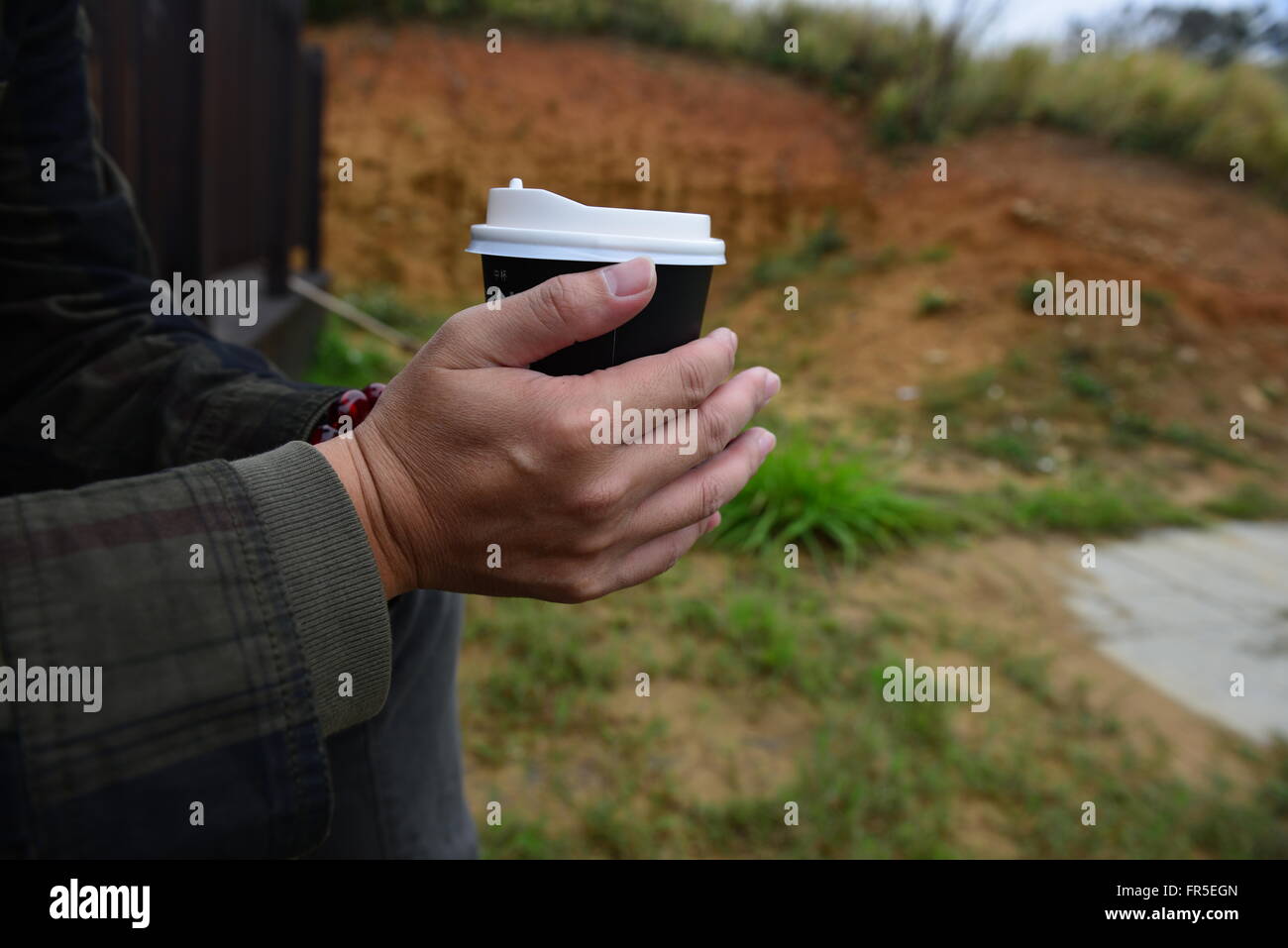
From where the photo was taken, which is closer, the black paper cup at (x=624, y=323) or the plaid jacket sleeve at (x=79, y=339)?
the black paper cup at (x=624, y=323)

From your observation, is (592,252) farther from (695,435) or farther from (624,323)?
(695,435)

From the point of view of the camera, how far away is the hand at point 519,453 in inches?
34.4

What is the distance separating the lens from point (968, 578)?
354 centimetres

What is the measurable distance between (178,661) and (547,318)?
0.44m

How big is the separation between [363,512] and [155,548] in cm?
20

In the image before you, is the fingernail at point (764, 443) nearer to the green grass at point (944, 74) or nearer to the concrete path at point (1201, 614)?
the concrete path at point (1201, 614)

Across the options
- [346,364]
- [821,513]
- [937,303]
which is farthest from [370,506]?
[937,303]

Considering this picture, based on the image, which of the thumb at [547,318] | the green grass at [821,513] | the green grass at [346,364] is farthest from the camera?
the green grass at [346,364]

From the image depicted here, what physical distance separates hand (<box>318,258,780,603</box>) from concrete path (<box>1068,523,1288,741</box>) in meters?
2.69

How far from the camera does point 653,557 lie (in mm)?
1034

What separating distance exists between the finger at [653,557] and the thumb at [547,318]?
26 cm

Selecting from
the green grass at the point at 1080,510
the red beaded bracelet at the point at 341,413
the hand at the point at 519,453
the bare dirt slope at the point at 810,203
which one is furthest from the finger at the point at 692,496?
the green grass at the point at 1080,510

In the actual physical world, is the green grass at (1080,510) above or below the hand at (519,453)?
below
